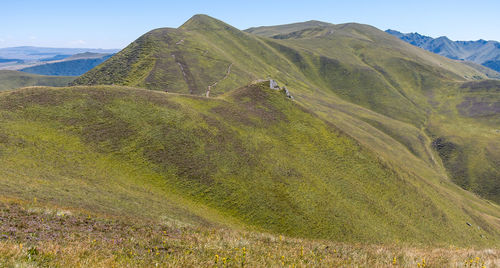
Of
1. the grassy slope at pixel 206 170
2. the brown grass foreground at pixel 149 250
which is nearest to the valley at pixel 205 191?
the brown grass foreground at pixel 149 250

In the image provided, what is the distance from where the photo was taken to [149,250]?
12.9m

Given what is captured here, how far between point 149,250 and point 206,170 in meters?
37.2

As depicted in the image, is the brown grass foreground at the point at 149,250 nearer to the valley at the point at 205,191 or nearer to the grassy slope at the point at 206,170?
the valley at the point at 205,191

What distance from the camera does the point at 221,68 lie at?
175375mm

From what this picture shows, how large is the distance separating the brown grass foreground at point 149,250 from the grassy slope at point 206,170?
37.3 feet

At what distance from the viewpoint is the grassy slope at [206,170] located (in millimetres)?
37406

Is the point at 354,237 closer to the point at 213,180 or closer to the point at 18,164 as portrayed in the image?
the point at 213,180

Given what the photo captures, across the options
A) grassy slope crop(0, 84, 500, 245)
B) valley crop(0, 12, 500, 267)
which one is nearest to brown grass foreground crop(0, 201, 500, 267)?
valley crop(0, 12, 500, 267)

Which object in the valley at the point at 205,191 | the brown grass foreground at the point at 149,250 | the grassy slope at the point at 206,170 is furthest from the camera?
the grassy slope at the point at 206,170

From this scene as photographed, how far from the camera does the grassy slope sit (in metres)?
37.4

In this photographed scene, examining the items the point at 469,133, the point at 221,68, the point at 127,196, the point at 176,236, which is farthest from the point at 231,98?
the point at 469,133

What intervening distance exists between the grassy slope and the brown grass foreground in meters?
11.4

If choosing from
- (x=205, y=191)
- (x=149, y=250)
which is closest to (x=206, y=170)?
(x=205, y=191)

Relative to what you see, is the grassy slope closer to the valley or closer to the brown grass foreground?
the valley
